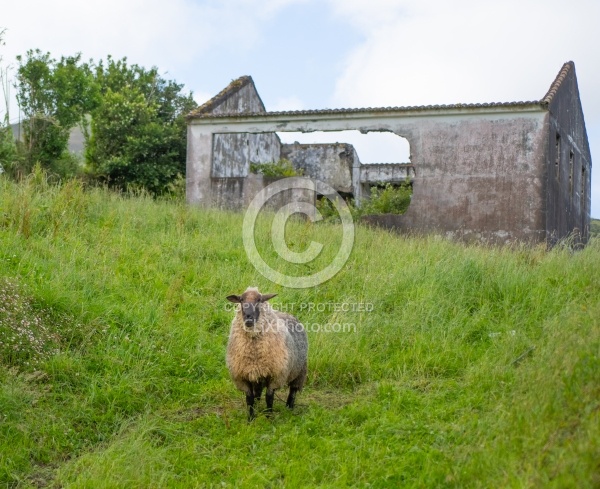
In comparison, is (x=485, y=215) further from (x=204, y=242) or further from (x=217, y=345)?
(x=217, y=345)

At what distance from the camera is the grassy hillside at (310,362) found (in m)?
6.11

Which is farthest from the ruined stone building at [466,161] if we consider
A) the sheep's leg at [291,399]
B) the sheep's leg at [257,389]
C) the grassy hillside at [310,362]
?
the sheep's leg at [257,389]

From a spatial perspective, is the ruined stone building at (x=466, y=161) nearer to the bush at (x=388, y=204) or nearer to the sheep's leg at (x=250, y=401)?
the bush at (x=388, y=204)

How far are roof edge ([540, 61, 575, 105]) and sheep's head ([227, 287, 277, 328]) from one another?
1288 centimetres

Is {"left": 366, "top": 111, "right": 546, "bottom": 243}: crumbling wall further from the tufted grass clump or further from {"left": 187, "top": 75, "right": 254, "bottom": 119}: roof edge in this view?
the tufted grass clump

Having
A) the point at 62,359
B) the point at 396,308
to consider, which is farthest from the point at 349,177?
the point at 62,359

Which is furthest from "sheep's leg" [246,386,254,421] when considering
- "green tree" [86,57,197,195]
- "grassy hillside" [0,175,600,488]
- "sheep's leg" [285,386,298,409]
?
"green tree" [86,57,197,195]

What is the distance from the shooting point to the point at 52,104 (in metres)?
26.4

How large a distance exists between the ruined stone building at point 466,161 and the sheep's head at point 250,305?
37.8 feet

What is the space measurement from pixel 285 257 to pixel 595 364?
8.28m

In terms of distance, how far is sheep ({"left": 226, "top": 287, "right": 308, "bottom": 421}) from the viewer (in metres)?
8.08

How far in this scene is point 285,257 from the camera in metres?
13.6

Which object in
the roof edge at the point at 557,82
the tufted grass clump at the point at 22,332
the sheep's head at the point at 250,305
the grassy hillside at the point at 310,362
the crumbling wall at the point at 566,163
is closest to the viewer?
the grassy hillside at the point at 310,362

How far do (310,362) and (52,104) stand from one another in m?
20.3
